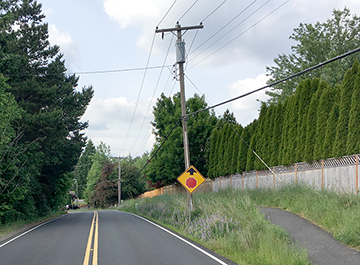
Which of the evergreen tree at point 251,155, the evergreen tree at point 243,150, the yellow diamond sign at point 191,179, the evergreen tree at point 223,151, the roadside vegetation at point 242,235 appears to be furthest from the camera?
the evergreen tree at point 223,151

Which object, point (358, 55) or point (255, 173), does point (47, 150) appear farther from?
point (358, 55)

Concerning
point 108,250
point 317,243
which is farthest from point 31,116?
point 317,243

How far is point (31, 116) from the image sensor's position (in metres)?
24.7

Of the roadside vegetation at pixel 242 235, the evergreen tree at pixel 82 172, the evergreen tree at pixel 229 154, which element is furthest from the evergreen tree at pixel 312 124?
the evergreen tree at pixel 82 172

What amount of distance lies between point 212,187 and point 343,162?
2205 cm

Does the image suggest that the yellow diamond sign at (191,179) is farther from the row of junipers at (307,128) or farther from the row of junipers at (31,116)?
the row of junipers at (31,116)

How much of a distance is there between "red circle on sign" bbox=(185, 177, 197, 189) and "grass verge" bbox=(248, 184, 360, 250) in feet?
12.9

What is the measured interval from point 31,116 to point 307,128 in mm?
17085

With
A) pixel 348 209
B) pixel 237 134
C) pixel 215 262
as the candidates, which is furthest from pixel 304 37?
pixel 215 262

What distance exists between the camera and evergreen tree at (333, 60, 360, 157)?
17.4 m

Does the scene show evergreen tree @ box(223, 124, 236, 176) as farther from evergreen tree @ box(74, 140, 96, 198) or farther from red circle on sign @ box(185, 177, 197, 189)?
evergreen tree @ box(74, 140, 96, 198)

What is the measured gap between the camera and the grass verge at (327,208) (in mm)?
11023

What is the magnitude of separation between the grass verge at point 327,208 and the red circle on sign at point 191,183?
3.92 meters

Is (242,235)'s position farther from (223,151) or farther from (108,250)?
(223,151)
